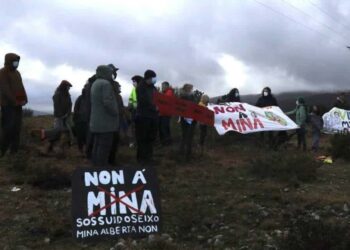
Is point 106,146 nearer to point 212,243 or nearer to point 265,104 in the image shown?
point 212,243

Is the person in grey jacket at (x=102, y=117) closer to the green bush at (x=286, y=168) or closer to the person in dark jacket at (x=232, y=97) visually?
the green bush at (x=286, y=168)

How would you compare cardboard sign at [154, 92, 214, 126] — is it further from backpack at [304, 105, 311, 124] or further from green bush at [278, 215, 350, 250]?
green bush at [278, 215, 350, 250]

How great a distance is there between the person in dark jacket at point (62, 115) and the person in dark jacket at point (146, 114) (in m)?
2.11

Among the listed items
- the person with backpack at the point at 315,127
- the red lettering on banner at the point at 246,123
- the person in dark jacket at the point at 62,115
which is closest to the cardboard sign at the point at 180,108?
the person in dark jacket at the point at 62,115

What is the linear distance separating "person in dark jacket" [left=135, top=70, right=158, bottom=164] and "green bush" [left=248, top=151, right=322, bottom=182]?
200cm

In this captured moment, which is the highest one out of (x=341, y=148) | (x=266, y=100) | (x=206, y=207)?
(x=266, y=100)

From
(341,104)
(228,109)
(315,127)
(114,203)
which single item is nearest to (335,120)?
(341,104)

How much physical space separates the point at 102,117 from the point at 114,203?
2.32 m

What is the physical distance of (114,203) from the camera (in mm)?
7711

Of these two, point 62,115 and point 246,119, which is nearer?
point 62,115

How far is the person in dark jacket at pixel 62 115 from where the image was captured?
13559 mm

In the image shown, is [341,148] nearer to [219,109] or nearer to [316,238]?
[219,109]

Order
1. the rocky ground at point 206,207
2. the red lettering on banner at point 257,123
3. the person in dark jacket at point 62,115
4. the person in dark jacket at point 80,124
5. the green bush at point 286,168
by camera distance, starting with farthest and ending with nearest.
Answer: the red lettering on banner at point 257,123 < the person in dark jacket at point 62,115 < the person in dark jacket at point 80,124 < the green bush at point 286,168 < the rocky ground at point 206,207

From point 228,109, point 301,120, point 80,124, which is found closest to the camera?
point 80,124
